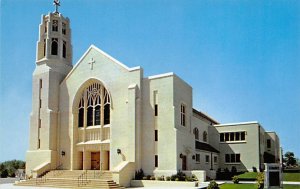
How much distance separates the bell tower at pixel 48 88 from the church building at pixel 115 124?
0.36 feet

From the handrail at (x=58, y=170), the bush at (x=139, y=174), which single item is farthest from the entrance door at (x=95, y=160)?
the bush at (x=139, y=174)

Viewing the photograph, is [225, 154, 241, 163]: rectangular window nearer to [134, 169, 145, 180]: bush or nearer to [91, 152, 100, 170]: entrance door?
[134, 169, 145, 180]: bush

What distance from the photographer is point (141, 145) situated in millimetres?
35375

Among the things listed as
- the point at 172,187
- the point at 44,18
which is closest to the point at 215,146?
the point at 172,187

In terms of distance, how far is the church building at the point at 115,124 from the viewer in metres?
34.6

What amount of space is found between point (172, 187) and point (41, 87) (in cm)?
2156

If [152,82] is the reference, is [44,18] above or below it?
above

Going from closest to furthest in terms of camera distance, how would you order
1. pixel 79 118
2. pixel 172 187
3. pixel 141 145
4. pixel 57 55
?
pixel 172 187
pixel 141 145
pixel 79 118
pixel 57 55

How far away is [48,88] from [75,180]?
1372 centimetres

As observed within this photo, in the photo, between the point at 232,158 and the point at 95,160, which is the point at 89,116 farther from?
the point at 232,158

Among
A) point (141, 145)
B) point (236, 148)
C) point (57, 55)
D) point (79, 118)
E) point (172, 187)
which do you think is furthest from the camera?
point (236, 148)

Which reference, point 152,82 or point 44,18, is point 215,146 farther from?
point 44,18

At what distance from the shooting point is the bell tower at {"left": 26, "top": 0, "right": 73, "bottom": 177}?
41.2 m

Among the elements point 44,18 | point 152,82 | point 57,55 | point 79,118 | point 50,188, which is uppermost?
point 44,18
